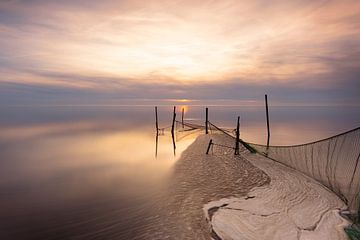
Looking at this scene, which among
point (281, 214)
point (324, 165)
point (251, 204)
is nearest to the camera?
point (281, 214)

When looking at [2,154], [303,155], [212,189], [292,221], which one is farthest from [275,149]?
[2,154]

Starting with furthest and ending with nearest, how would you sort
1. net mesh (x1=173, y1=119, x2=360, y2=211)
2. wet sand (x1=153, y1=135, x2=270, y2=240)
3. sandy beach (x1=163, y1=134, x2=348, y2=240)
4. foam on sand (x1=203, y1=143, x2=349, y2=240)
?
1. net mesh (x1=173, y1=119, x2=360, y2=211)
2. wet sand (x1=153, y1=135, x2=270, y2=240)
3. sandy beach (x1=163, y1=134, x2=348, y2=240)
4. foam on sand (x1=203, y1=143, x2=349, y2=240)

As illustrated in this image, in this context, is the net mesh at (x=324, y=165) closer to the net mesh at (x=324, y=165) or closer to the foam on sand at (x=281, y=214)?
the net mesh at (x=324, y=165)

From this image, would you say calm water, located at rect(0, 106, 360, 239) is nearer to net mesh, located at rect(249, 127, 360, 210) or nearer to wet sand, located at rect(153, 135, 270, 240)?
wet sand, located at rect(153, 135, 270, 240)

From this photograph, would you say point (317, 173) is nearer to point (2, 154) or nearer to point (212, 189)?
point (212, 189)

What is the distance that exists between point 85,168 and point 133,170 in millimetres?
3894

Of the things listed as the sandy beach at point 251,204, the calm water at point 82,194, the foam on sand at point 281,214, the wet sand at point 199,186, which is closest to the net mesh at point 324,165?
the sandy beach at point 251,204

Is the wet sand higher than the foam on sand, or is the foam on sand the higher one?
the foam on sand

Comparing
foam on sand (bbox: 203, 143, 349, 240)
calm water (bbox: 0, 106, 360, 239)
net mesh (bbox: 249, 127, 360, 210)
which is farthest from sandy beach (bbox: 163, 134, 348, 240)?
calm water (bbox: 0, 106, 360, 239)

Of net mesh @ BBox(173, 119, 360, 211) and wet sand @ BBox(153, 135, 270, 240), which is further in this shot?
net mesh @ BBox(173, 119, 360, 211)

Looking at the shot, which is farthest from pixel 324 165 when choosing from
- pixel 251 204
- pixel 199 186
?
pixel 199 186

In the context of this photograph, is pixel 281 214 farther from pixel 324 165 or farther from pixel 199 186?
pixel 324 165

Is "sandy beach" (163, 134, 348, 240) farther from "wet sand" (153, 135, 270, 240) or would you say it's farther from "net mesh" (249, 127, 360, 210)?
"net mesh" (249, 127, 360, 210)

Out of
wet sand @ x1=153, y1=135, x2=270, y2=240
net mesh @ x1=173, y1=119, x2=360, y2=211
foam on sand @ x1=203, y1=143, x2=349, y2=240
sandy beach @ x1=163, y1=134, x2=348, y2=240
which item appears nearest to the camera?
foam on sand @ x1=203, y1=143, x2=349, y2=240
